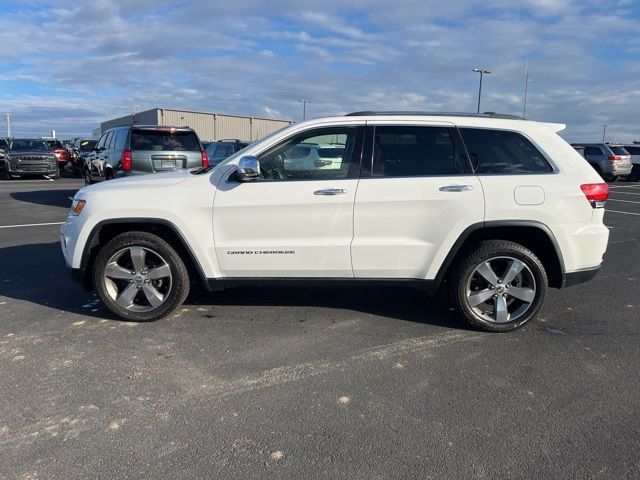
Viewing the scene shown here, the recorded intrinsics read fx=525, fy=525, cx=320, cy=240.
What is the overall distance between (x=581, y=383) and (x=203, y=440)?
2498mm

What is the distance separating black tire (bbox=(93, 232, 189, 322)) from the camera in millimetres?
4469

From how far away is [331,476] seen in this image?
101 inches

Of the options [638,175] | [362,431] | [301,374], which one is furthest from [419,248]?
[638,175]

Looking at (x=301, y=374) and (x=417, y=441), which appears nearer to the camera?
(x=417, y=441)

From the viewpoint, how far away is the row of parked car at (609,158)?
23859 mm

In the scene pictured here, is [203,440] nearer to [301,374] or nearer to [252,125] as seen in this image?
[301,374]

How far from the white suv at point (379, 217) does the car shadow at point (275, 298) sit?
0.48 metres

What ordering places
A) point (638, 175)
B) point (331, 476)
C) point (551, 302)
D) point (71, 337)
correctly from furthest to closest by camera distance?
point (638, 175) → point (551, 302) → point (71, 337) → point (331, 476)

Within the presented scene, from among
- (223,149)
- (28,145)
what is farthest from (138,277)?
(28,145)

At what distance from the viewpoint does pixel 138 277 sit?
453cm

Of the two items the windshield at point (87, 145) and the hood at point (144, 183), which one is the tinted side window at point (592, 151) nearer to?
the windshield at point (87, 145)

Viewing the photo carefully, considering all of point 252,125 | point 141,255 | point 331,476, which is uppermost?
point 252,125

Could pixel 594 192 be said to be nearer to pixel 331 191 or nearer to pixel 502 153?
pixel 502 153

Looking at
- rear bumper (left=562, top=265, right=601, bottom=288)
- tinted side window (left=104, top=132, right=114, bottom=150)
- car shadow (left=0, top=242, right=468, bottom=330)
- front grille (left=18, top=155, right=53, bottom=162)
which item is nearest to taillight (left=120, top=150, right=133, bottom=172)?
tinted side window (left=104, top=132, right=114, bottom=150)
